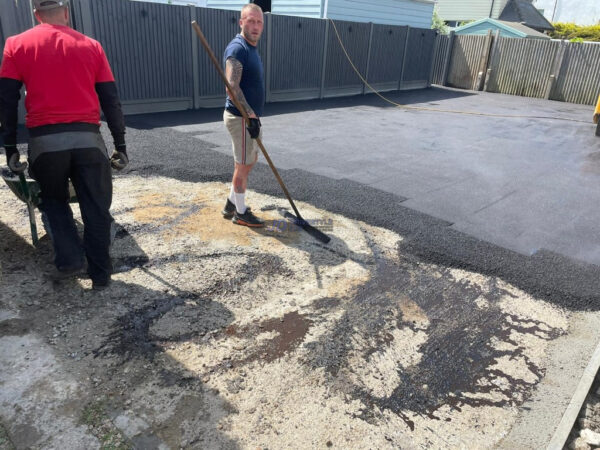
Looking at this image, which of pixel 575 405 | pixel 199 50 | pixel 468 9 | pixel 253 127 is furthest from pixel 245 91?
pixel 468 9

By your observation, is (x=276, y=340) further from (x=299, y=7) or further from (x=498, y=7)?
(x=498, y=7)

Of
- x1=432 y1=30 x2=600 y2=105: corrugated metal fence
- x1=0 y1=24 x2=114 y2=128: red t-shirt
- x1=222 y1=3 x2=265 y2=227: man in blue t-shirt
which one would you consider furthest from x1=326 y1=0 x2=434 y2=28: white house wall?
x1=0 y1=24 x2=114 y2=128: red t-shirt

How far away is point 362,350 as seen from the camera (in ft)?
9.14

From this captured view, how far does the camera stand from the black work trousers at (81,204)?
10.0 feet

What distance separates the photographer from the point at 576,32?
2575 cm

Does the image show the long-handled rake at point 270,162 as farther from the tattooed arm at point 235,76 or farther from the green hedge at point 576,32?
the green hedge at point 576,32

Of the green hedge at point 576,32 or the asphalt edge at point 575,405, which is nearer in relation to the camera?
the asphalt edge at point 575,405

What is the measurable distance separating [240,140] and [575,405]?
3.13 metres

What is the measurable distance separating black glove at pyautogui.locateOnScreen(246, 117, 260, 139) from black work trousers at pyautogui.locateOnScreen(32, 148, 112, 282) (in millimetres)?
1213

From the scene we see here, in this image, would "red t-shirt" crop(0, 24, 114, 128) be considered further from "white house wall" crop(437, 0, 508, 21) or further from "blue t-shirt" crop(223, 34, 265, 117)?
"white house wall" crop(437, 0, 508, 21)

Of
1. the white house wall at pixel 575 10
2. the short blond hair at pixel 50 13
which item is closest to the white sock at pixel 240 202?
the short blond hair at pixel 50 13

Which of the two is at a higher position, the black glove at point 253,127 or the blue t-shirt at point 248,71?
the blue t-shirt at point 248,71

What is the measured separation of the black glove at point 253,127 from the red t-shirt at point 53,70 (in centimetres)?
125

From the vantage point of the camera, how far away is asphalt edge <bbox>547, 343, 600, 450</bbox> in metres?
2.17
